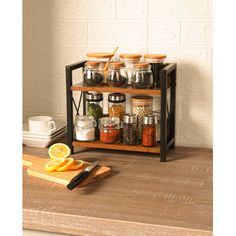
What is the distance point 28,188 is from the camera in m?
1.42

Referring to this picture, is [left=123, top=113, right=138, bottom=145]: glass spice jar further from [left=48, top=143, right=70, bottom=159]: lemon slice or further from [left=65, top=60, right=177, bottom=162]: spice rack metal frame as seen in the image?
[left=48, top=143, right=70, bottom=159]: lemon slice

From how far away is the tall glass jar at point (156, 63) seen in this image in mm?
1713

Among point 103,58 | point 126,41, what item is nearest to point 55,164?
point 103,58

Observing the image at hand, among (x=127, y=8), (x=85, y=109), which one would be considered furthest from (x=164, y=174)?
(x=127, y=8)

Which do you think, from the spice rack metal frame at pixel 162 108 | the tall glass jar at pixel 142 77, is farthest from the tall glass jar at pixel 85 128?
the tall glass jar at pixel 142 77

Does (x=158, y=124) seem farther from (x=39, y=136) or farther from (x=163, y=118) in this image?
(x=39, y=136)

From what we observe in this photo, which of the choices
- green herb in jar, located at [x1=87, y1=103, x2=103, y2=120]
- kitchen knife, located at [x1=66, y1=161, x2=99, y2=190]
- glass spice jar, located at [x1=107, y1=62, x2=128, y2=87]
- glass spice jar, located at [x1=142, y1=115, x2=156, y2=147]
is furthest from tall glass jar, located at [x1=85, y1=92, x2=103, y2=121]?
kitchen knife, located at [x1=66, y1=161, x2=99, y2=190]

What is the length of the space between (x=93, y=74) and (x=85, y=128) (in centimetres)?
21

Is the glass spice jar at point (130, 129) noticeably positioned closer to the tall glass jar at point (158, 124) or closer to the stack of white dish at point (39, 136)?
the tall glass jar at point (158, 124)

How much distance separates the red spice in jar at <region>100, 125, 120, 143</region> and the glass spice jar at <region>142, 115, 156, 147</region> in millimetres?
115

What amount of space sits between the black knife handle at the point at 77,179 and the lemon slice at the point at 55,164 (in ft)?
0.40

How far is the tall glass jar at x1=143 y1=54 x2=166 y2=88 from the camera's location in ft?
5.62

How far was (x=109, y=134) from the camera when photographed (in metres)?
1.72
